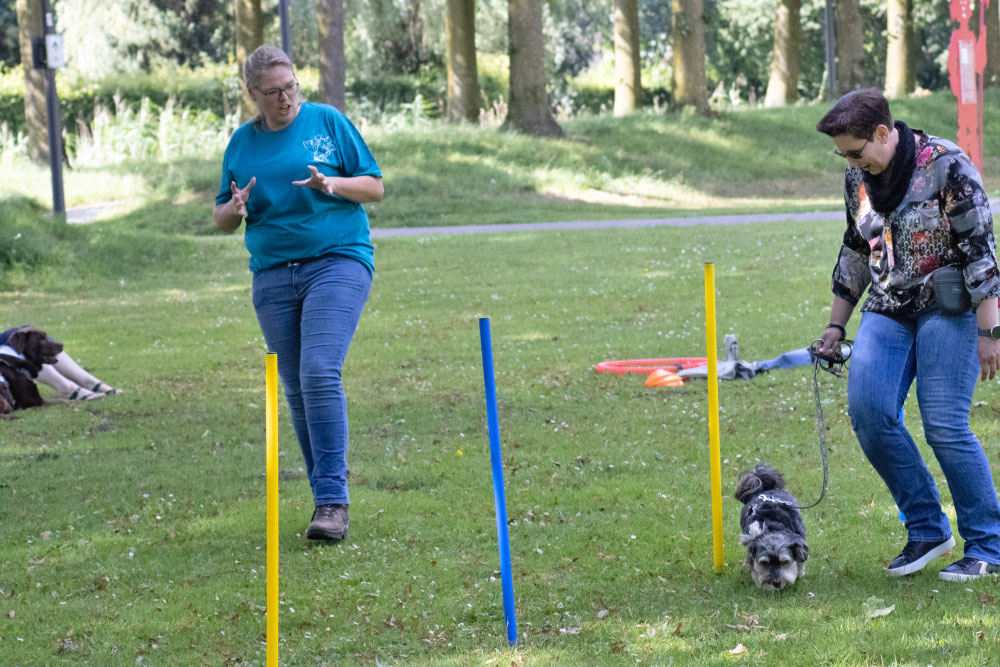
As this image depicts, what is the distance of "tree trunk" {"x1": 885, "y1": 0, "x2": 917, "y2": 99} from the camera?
32.8 meters

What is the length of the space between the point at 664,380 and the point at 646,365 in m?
0.79

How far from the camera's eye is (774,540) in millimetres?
4457

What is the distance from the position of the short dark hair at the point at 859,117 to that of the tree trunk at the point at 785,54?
96.2 ft

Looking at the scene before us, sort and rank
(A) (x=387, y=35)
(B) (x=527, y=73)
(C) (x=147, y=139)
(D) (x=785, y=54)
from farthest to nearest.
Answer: (A) (x=387, y=35), (D) (x=785, y=54), (C) (x=147, y=139), (B) (x=527, y=73)

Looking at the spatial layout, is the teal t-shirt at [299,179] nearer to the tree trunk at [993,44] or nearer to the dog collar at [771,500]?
the dog collar at [771,500]

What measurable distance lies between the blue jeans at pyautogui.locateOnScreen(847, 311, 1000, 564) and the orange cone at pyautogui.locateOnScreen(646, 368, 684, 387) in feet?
13.4

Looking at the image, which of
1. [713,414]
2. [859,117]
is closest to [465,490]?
[713,414]

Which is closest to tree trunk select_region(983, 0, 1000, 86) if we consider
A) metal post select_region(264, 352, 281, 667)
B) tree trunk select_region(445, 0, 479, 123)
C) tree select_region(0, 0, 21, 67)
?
tree trunk select_region(445, 0, 479, 123)

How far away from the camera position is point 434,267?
15867mm

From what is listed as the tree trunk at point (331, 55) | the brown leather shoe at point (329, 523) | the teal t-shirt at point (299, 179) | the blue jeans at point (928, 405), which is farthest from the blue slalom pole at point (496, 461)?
the tree trunk at point (331, 55)

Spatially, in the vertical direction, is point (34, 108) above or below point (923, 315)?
above

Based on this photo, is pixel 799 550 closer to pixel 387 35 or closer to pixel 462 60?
pixel 462 60

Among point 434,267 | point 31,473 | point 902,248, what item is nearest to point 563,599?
point 902,248

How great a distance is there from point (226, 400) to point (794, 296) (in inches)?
245
